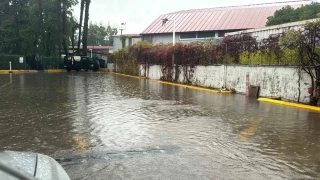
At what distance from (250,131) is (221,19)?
3612cm

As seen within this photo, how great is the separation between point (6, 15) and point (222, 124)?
45.5 metres

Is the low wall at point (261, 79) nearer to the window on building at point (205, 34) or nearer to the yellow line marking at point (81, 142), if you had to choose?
the yellow line marking at point (81, 142)

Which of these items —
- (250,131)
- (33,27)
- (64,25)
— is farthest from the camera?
(64,25)

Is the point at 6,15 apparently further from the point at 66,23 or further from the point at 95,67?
the point at 95,67

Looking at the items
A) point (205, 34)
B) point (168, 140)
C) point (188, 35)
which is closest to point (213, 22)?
point (205, 34)

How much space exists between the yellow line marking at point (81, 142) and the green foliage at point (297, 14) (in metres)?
21.4

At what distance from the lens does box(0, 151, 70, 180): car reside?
1.72 m

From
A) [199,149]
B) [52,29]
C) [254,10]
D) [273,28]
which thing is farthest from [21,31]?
[199,149]

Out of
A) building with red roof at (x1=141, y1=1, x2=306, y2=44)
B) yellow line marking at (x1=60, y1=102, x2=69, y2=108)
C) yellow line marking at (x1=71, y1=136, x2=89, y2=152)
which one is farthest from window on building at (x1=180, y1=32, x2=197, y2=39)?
yellow line marking at (x1=71, y1=136, x2=89, y2=152)

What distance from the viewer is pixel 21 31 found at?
42406 mm

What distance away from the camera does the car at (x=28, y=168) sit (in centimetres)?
172

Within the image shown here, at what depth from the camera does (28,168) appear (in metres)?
2.02

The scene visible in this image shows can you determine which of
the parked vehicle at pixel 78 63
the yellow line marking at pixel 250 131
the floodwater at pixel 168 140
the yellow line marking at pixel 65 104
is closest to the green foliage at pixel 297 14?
the floodwater at pixel 168 140

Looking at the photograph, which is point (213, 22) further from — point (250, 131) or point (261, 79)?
point (250, 131)
